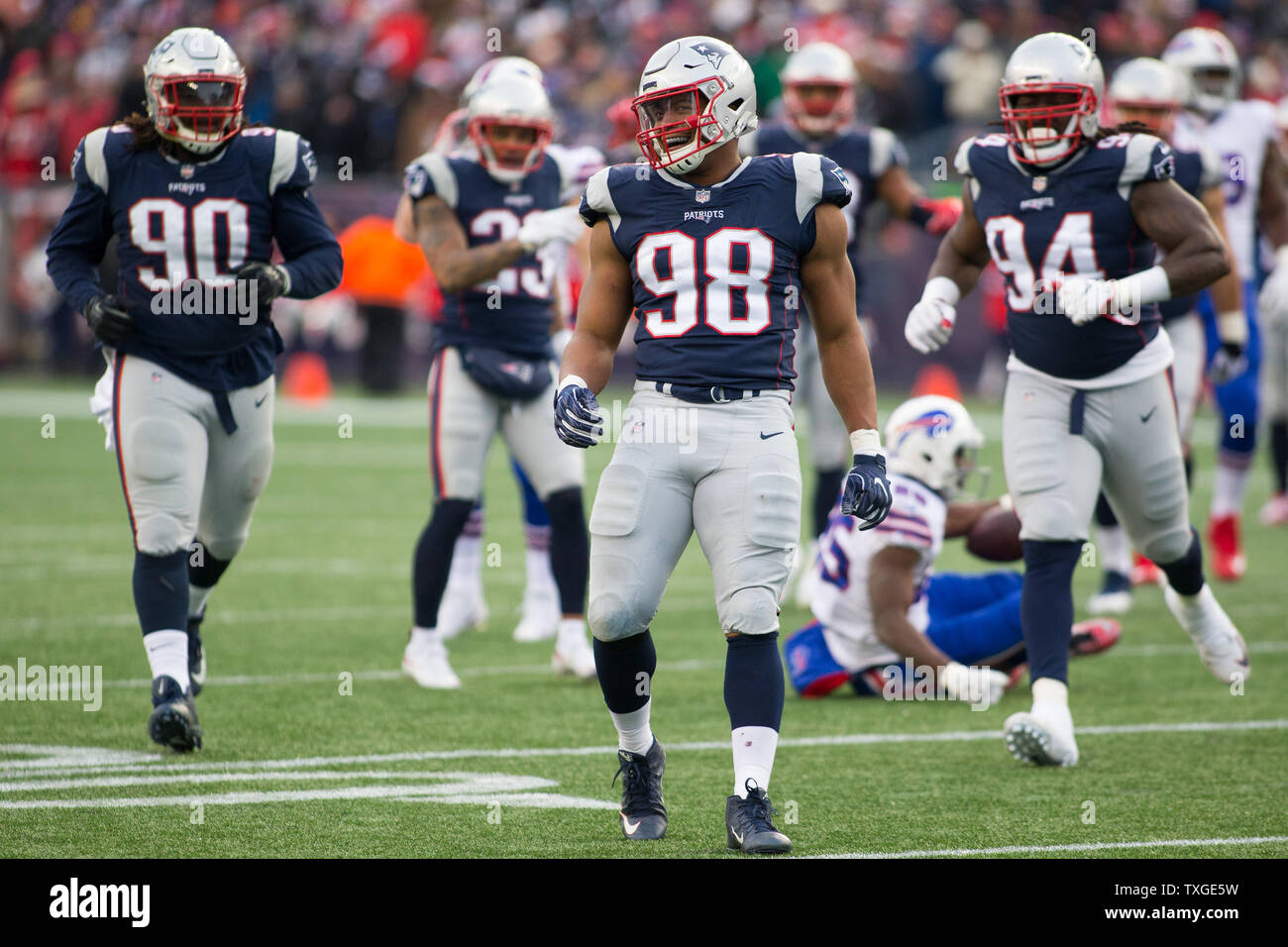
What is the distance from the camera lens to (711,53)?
4.41 m

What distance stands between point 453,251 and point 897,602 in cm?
193

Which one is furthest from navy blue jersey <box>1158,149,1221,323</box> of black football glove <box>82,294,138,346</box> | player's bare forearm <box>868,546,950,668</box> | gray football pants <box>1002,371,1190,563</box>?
black football glove <box>82,294,138,346</box>

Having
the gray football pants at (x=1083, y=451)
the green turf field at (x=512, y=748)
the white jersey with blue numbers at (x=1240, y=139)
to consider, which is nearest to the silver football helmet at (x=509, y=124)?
the green turf field at (x=512, y=748)

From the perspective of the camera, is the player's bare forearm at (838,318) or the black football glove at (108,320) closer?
the player's bare forearm at (838,318)

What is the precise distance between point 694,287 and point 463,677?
2.75m

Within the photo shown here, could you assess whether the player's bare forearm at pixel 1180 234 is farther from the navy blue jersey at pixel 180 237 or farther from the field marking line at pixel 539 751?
the navy blue jersey at pixel 180 237

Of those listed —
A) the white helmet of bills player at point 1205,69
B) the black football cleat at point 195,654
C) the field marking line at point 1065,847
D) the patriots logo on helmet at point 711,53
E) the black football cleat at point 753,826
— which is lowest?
the field marking line at point 1065,847

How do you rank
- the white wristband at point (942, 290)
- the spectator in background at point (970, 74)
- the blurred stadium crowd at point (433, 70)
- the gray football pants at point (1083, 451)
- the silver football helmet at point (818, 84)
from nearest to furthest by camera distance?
the gray football pants at point (1083, 451) < the white wristband at point (942, 290) < the silver football helmet at point (818, 84) < the spectator in background at point (970, 74) < the blurred stadium crowd at point (433, 70)

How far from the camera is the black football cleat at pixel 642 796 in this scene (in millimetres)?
4348

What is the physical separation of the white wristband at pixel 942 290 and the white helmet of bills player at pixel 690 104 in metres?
1.29

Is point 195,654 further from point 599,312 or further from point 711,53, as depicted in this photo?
point 711,53

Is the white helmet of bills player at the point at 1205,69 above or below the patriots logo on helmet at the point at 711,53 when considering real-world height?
above

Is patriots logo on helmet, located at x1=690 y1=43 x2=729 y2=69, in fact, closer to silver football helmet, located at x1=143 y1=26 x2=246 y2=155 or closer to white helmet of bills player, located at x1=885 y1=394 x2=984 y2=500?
silver football helmet, located at x1=143 y1=26 x2=246 y2=155

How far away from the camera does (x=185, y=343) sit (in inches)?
214
